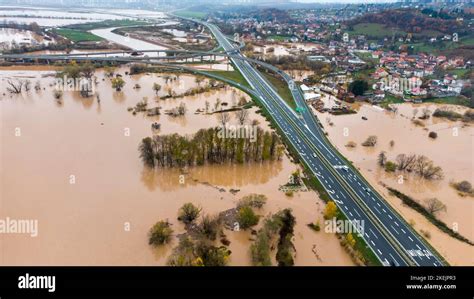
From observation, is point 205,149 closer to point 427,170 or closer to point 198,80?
point 427,170

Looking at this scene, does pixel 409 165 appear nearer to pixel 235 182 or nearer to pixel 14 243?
pixel 235 182

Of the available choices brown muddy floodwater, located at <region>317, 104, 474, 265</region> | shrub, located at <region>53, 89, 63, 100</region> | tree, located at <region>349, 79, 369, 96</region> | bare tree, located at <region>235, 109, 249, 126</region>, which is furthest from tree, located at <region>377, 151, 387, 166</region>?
shrub, located at <region>53, 89, 63, 100</region>

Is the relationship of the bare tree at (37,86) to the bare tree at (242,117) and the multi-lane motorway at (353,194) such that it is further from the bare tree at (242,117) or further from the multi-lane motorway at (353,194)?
the multi-lane motorway at (353,194)

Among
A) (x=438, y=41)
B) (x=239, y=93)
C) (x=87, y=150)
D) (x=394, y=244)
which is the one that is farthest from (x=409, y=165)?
(x=438, y=41)

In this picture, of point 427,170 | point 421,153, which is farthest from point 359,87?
point 427,170

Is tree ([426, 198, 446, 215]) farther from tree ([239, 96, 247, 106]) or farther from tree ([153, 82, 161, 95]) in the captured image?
tree ([153, 82, 161, 95])

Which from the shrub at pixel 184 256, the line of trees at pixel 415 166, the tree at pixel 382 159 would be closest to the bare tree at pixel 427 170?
the line of trees at pixel 415 166
